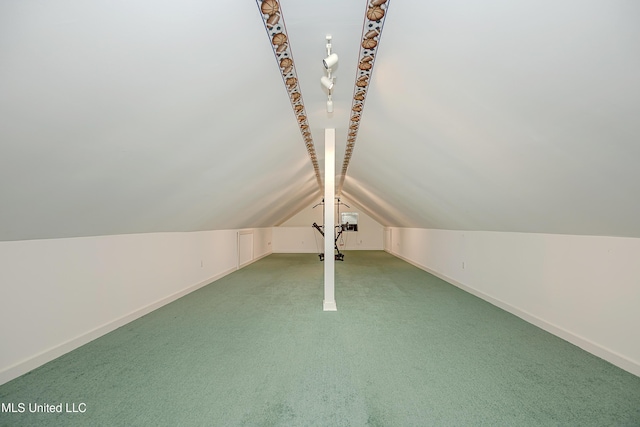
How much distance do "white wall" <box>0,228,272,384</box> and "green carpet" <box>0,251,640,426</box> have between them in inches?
6.8

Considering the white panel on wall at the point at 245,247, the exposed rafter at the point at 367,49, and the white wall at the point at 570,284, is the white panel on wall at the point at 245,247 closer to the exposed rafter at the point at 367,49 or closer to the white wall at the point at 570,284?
the exposed rafter at the point at 367,49

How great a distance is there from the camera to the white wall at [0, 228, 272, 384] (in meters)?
2.13

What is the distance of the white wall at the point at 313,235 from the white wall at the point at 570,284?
7517mm

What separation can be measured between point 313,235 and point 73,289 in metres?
9.41

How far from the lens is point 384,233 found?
1216 cm

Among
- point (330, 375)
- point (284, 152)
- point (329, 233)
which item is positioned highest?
point (284, 152)

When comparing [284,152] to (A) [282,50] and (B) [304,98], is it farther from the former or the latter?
(A) [282,50]

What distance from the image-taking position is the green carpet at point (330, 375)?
1.67 m

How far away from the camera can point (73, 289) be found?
2590 mm

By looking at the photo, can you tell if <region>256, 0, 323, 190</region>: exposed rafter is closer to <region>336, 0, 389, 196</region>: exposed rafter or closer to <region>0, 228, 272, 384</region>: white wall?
<region>336, 0, 389, 196</region>: exposed rafter

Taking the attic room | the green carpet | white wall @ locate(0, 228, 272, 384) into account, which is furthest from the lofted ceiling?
the green carpet

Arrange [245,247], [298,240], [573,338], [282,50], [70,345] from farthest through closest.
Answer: [298,240]
[245,247]
[573,338]
[70,345]
[282,50]

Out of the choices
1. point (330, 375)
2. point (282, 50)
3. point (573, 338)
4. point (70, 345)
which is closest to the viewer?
point (282, 50)

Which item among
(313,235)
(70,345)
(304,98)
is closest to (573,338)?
(304,98)
